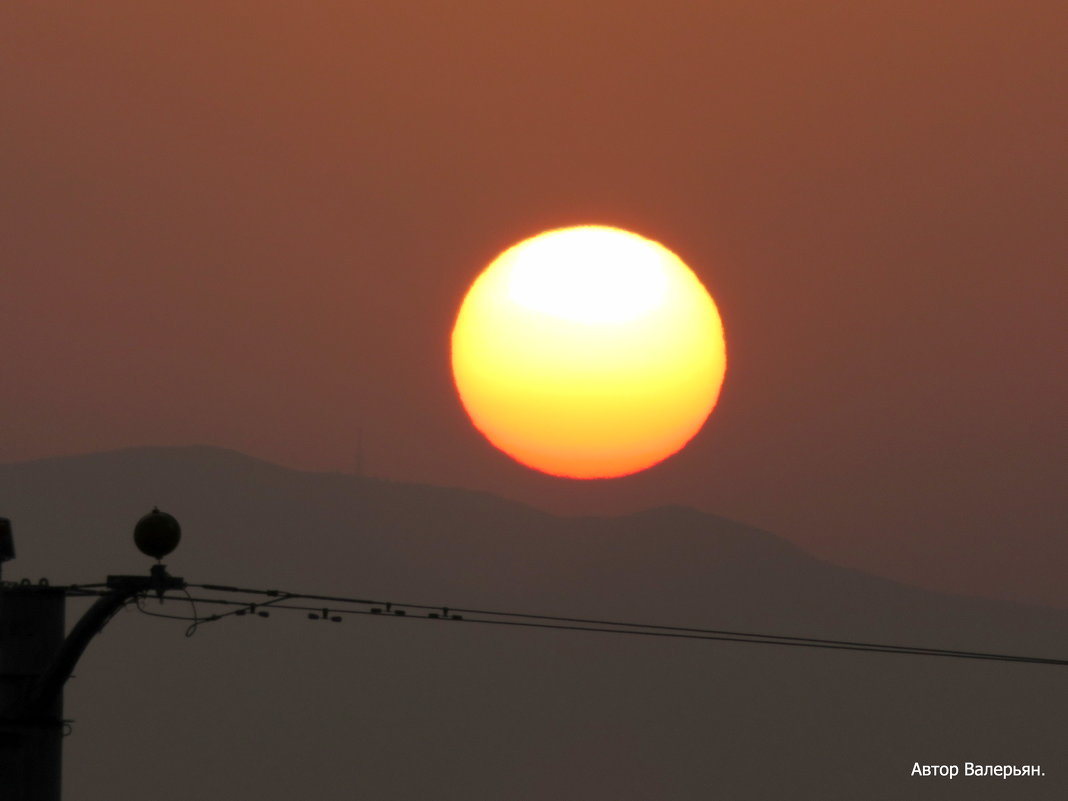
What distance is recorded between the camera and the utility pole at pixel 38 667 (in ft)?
110

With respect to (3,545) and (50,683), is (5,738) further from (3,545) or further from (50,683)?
(3,545)

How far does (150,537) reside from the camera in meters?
33.5

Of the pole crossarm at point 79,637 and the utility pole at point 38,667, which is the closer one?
the pole crossarm at point 79,637

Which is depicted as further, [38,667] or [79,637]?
[38,667]

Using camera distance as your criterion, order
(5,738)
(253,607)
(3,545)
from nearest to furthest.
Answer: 1. (253,607)
2. (5,738)
3. (3,545)

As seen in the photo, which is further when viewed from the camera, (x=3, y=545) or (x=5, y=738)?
(x=3, y=545)

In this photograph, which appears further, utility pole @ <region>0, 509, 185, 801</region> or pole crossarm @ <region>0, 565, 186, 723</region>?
utility pole @ <region>0, 509, 185, 801</region>

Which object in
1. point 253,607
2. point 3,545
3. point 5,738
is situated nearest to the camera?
point 253,607

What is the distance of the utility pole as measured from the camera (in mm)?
33531

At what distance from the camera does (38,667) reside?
34344mm

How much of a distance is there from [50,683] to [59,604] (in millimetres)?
1648

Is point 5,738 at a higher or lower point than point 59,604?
lower

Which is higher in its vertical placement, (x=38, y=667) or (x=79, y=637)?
(x=38, y=667)

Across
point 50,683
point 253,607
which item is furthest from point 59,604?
point 253,607
